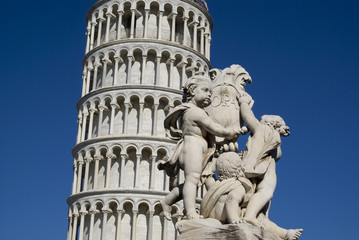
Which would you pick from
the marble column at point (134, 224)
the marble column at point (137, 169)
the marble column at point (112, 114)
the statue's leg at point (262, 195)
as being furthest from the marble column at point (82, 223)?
the statue's leg at point (262, 195)

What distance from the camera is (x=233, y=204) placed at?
203 inches

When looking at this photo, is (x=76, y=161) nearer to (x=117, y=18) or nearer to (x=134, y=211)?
(x=134, y=211)

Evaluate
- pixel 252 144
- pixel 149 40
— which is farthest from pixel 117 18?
pixel 252 144

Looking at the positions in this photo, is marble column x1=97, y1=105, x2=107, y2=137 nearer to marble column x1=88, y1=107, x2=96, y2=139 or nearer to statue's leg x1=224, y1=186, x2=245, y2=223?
marble column x1=88, y1=107, x2=96, y2=139

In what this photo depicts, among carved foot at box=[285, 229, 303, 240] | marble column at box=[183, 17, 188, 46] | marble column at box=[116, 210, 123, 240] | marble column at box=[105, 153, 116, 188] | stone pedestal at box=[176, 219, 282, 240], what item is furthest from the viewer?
marble column at box=[183, 17, 188, 46]

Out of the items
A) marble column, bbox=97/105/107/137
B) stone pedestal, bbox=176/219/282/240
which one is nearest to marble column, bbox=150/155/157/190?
marble column, bbox=97/105/107/137

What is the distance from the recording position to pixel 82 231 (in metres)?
38.8

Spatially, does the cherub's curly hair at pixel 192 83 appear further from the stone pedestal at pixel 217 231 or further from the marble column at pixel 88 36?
the marble column at pixel 88 36

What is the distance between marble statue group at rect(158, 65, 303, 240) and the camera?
207 inches

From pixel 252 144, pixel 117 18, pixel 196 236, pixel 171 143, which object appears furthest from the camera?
pixel 117 18

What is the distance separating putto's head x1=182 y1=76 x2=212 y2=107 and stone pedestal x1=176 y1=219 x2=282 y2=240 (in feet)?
4.27

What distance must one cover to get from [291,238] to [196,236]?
100 centimetres

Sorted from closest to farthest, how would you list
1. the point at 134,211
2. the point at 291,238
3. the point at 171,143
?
the point at 291,238
the point at 134,211
the point at 171,143

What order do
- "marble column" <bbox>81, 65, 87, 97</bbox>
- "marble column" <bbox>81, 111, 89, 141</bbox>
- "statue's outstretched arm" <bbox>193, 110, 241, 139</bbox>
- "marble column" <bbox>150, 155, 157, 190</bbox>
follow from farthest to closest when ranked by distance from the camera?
"marble column" <bbox>81, 65, 87, 97</bbox> → "marble column" <bbox>81, 111, 89, 141</bbox> → "marble column" <bbox>150, 155, 157, 190</bbox> → "statue's outstretched arm" <bbox>193, 110, 241, 139</bbox>
